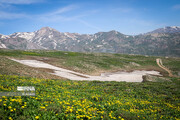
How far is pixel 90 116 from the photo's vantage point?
7.63m

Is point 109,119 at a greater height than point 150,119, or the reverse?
point 109,119

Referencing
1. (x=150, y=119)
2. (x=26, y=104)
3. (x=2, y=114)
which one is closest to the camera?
(x=2, y=114)

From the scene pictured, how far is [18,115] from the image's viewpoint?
6566 millimetres

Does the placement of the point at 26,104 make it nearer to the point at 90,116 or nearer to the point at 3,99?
the point at 3,99

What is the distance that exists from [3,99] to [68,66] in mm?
47284

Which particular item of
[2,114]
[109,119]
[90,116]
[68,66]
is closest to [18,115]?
[2,114]

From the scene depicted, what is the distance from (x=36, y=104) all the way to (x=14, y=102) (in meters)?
1.25

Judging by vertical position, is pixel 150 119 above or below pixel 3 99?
below

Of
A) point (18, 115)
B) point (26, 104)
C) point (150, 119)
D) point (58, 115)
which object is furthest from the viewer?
point (150, 119)

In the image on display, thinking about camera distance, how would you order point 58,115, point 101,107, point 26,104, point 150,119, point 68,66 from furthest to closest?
point 68,66 → point 101,107 → point 150,119 → point 26,104 → point 58,115

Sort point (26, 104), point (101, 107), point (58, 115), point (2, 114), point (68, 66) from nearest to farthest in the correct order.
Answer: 1. point (2, 114)
2. point (58, 115)
3. point (26, 104)
4. point (101, 107)
5. point (68, 66)

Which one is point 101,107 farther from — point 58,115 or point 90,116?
point 58,115

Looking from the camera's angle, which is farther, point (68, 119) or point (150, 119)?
point (150, 119)

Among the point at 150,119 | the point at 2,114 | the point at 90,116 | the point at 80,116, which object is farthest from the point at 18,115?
the point at 150,119
